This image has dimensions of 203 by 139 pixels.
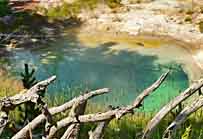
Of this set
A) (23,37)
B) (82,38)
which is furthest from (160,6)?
(23,37)

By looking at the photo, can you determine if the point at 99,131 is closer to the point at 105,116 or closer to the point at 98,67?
the point at 105,116

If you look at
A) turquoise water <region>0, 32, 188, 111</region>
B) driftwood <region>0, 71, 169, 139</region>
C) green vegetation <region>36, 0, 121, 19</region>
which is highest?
driftwood <region>0, 71, 169, 139</region>

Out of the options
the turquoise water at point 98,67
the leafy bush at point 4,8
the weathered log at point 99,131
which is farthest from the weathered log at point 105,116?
the leafy bush at point 4,8

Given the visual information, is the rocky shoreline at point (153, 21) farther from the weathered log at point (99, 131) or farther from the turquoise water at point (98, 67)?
the weathered log at point (99, 131)

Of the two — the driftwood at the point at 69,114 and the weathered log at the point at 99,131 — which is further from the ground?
the driftwood at the point at 69,114

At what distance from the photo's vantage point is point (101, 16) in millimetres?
12234

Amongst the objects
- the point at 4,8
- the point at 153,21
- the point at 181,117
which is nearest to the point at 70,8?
the point at 4,8

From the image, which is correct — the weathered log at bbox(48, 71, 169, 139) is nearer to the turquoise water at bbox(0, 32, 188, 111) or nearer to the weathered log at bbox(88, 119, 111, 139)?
the weathered log at bbox(88, 119, 111, 139)

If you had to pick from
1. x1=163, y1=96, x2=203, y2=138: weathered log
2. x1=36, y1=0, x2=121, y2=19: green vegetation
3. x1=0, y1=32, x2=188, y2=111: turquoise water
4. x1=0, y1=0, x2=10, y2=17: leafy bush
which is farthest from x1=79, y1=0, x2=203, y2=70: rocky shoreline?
x1=163, y1=96, x2=203, y2=138: weathered log

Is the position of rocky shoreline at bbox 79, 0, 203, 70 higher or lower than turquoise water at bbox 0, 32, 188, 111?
higher

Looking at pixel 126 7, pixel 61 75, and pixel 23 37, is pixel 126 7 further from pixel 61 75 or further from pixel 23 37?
pixel 61 75

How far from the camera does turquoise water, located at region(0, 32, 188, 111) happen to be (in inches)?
355

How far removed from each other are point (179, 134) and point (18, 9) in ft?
28.8

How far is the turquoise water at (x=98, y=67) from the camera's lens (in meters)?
9.01
